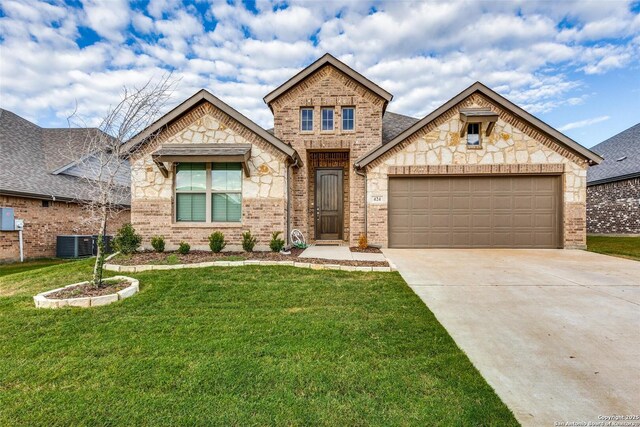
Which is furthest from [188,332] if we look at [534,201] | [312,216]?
[534,201]

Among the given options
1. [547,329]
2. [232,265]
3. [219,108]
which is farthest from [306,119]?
[547,329]

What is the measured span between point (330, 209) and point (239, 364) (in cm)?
928

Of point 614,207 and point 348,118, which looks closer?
point 348,118

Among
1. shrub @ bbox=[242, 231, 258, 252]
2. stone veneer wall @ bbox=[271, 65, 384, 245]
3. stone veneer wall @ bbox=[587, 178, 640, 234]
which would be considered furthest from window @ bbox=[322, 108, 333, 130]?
stone veneer wall @ bbox=[587, 178, 640, 234]

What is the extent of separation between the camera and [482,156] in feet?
33.8

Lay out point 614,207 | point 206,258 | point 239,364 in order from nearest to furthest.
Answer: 1. point 239,364
2. point 206,258
3. point 614,207

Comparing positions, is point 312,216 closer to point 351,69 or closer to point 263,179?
point 263,179

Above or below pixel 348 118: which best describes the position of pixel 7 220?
below

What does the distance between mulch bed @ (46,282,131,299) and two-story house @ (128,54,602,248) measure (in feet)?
12.9

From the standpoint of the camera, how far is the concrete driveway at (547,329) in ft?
7.63

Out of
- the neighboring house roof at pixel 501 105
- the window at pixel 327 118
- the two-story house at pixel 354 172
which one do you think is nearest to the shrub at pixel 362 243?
the two-story house at pixel 354 172

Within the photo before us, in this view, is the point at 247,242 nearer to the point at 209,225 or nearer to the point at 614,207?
the point at 209,225

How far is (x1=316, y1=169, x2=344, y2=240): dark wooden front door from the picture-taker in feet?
38.8

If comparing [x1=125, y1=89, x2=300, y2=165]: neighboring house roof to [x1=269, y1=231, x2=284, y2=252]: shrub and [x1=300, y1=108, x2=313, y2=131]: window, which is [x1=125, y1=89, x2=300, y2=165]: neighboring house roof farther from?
[x1=300, y1=108, x2=313, y2=131]: window
